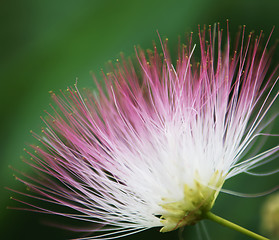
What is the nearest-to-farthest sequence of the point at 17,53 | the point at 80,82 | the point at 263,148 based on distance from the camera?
the point at 263,148, the point at 80,82, the point at 17,53

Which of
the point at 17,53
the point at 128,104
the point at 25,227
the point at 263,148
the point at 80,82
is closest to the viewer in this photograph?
the point at 128,104

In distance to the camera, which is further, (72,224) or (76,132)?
(72,224)

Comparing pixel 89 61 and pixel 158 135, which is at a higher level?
pixel 89 61

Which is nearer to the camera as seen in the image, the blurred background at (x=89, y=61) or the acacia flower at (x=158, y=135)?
the acacia flower at (x=158, y=135)

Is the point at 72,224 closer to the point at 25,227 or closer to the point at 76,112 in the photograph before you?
the point at 25,227

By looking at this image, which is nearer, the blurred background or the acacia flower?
the acacia flower

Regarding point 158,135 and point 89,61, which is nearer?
point 158,135

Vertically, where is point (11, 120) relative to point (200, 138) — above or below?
above

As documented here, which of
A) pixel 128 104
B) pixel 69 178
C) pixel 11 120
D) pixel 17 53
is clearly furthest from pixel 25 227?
pixel 128 104
